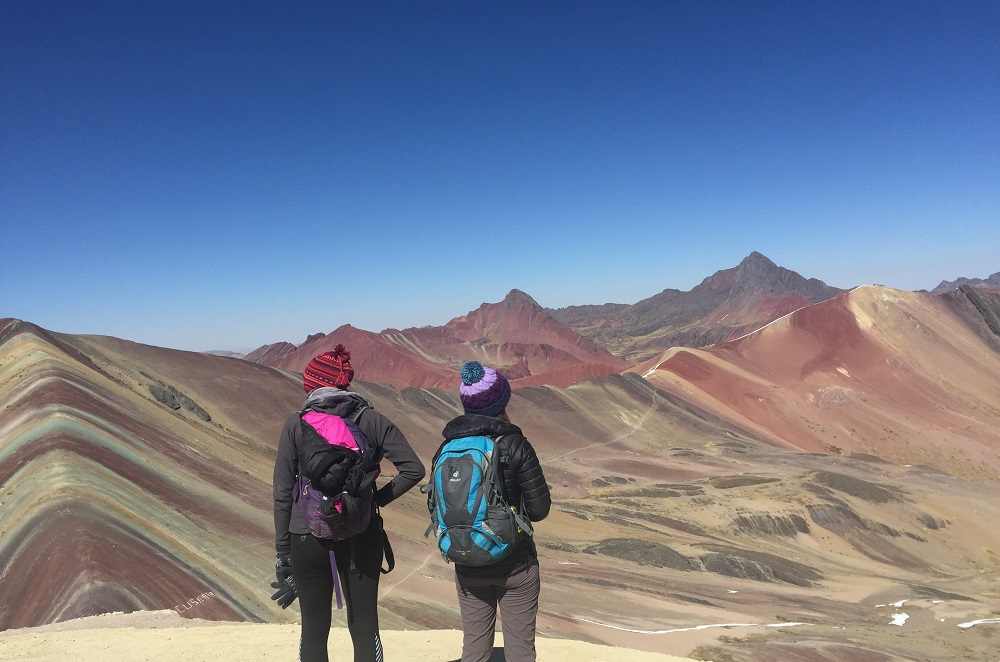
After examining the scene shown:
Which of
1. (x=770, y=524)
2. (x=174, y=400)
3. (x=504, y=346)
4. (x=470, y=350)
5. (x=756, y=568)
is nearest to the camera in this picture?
(x=756, y=568)

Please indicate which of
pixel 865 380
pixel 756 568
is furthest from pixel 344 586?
pixel 865 380

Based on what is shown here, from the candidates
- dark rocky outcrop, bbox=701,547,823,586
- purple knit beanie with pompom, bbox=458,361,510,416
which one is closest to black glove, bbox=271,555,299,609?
purple knit beanie with pompom, bbox=458,361,510,416

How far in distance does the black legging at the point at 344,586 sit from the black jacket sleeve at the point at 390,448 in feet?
0.65

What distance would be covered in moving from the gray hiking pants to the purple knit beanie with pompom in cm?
95

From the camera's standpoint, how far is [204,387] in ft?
124

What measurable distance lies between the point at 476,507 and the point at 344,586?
1.03 meters

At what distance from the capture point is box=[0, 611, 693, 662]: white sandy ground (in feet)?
20.2

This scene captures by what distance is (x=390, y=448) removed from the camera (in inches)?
161

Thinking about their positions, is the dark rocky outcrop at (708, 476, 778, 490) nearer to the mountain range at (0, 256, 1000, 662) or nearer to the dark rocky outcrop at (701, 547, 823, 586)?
the mountain range at (0, 256, 1000, 662)

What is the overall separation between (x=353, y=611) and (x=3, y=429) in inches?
686

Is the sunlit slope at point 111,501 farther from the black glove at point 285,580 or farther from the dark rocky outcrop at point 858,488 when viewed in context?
the dark rocky outcrop at point 858,488

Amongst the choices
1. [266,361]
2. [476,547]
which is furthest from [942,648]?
[266,361]

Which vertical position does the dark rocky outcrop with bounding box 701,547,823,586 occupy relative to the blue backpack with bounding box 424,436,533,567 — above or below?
below

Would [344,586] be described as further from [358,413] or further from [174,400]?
[174,400]
